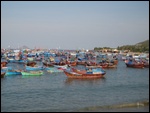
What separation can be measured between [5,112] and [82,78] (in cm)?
1649

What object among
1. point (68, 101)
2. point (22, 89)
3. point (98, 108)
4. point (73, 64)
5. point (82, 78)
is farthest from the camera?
point (73, 64)

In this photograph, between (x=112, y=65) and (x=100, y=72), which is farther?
(x=112, y=65)

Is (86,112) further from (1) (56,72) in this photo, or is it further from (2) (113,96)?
(1) (56,72)

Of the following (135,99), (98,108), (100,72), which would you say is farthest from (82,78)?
(98,108)

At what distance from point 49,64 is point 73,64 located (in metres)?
5.31

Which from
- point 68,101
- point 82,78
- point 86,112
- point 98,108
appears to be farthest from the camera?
point 82,78

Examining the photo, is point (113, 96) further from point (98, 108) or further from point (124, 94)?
point (98, 108)

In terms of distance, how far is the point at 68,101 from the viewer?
18.2 m

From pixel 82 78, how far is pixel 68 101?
12.9 meters

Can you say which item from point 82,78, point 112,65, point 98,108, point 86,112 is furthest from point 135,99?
point 112,65

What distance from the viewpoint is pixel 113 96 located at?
19.8m

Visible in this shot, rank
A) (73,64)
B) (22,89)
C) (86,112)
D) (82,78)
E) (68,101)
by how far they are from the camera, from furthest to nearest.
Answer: (73,64), (82,78), (22,89), (68,101), (86,112)

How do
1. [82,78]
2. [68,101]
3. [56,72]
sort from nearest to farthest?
[68,101], [82,78], [56,72]

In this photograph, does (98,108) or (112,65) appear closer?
(98,108)
